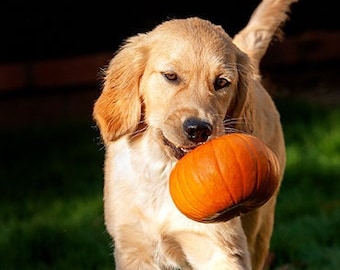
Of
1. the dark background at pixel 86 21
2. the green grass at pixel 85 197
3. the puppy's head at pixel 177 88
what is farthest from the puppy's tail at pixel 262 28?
the dark background at pixel 86 21

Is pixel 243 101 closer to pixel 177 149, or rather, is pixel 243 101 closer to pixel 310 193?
pixel 177 149

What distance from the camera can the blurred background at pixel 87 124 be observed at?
20.5 feet

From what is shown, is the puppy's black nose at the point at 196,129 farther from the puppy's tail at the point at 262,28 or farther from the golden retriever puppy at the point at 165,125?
the puppy's tail at the point at 262,28

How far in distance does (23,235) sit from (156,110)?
213 cm

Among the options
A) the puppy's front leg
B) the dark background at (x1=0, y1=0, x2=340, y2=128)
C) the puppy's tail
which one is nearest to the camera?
the puppy's front leg

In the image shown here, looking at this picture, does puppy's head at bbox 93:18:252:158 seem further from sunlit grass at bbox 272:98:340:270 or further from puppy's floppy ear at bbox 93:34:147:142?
sunlit grass at bbox 272:98:340:270

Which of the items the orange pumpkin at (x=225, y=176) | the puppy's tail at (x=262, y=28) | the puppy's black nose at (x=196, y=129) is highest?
the puppy's black nose at (x=196, y=129)

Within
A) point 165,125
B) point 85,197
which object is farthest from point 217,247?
point 85,197

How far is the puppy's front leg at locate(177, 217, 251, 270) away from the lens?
14.4 ft

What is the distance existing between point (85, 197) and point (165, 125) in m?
2.93

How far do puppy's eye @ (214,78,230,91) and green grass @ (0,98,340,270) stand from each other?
1781 millimetres

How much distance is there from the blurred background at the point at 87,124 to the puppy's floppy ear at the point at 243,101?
5.09 feet

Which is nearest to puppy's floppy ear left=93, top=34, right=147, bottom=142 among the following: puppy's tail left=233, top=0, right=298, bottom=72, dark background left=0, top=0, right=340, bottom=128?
puppy's tail left=233, top=0, right=298, bottom=72

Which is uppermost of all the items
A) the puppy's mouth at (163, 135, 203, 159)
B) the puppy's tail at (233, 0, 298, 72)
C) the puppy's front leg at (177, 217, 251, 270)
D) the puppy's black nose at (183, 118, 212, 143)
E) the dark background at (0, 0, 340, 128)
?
the puppy's black nose at (183, 118, 212, 143)
